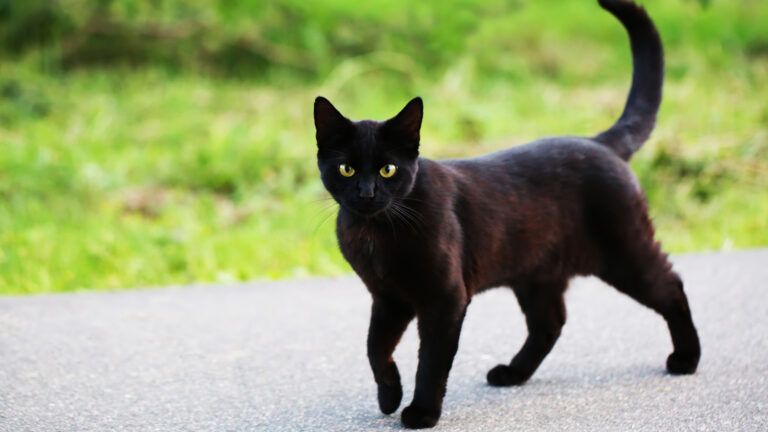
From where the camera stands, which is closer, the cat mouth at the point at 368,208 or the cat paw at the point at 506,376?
the cat mouth at the point at 368,208

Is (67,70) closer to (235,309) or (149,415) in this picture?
(235,309)

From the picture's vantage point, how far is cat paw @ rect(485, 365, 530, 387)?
330 centimetres

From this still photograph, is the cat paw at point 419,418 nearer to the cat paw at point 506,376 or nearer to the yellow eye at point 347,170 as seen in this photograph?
the cat paw at point 506,376

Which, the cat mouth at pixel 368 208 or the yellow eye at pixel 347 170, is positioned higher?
the yellow eye at pixel 347 170

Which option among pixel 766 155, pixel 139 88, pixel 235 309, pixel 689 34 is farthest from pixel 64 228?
pixel 689 34

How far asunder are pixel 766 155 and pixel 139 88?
5115 mm

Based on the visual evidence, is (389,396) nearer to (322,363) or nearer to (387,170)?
(387,170)

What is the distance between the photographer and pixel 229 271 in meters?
5.39

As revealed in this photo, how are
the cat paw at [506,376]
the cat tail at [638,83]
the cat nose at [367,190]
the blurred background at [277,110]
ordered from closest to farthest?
1. the cat nose at [367,190]
2. the cat paw at [506,376]
3. the cat tail at [638,83]
4. the blurred background at [277,110]

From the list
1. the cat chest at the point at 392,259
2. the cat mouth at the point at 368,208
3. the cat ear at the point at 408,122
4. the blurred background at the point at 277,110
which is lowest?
the blurred background at the point at 277,110

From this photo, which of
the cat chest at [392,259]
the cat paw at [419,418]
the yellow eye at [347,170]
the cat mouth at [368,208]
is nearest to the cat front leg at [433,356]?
the cat paw at [419,418]

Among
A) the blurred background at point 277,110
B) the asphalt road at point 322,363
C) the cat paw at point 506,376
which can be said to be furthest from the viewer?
the blurred background at point 277,110

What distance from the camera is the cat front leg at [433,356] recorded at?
9.09ft

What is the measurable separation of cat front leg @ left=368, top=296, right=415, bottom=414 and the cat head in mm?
310
